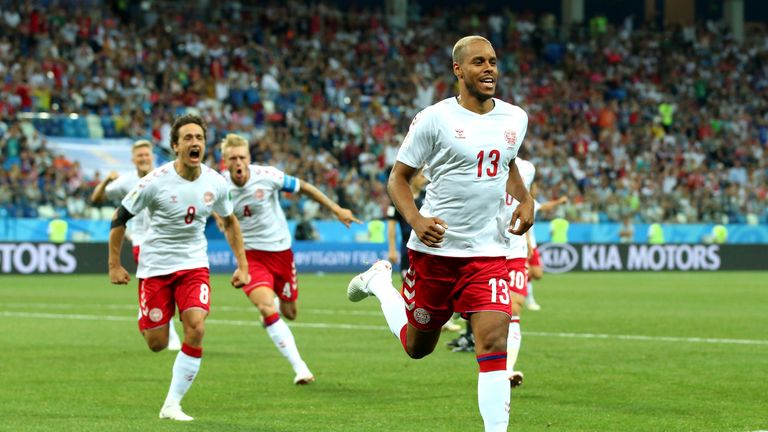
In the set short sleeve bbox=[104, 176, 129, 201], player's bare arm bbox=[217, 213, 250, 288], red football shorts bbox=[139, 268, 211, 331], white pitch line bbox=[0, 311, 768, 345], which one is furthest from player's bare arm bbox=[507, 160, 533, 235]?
white pitch line bbox=[0, 311, 768, 345]

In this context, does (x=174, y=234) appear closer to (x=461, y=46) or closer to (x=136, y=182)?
(x=461, y=46)

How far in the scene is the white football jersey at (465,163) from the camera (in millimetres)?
7852

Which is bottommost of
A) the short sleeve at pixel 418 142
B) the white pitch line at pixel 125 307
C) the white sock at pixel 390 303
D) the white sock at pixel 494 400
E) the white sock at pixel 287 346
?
the white pitch line at pixel 125 307

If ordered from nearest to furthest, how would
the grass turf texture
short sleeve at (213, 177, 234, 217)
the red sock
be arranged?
the red sock → the grass turf texture → short sleeve at (213, 177, 234, 217)

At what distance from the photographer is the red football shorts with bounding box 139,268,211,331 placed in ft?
33.9

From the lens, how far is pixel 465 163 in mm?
7891

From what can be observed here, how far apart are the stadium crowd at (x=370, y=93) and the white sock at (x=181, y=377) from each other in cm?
2191

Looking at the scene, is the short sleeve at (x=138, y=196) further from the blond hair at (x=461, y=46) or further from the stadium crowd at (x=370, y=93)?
the stadium crowd at (x=370, y=93)

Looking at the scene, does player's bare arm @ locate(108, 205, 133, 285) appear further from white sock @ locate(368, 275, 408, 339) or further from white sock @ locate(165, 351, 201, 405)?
white sock @ locate(368, 275, 408, 339)

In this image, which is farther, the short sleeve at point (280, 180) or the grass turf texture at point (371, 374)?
the short sleeve at point (280, 180)

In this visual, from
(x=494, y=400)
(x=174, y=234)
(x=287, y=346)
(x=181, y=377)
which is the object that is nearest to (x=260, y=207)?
(x=287, y=346)

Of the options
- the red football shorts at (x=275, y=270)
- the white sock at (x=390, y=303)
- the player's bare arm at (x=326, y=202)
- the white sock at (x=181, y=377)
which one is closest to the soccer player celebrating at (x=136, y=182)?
the red football shorts at (x=275, y=270)

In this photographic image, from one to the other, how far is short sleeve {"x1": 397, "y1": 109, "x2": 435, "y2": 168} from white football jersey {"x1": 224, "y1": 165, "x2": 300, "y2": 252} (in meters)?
5.19

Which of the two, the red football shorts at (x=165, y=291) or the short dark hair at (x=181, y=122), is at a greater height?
the short dark hair at (x=181, y=122)
